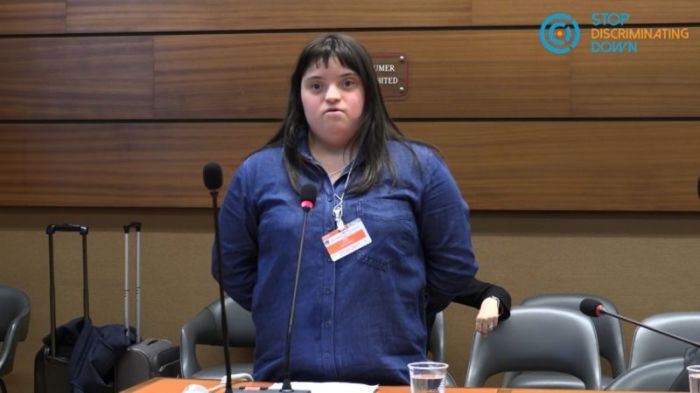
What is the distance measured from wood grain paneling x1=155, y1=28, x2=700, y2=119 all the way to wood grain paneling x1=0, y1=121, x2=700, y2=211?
0.28 feet

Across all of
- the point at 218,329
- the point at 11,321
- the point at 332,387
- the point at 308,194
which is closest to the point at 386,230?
the point at 308,194

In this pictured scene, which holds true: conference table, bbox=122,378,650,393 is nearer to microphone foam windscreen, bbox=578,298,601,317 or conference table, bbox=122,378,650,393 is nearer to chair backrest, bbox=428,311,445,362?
microphone foam windscreen, bbox=578,298,601,317

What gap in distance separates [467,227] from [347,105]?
45 cm

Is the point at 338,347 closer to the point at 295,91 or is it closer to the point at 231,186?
the point at 231,186

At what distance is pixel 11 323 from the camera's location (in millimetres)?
4945

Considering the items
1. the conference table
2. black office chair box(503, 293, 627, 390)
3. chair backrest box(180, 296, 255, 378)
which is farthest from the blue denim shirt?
chair backrest box(180, 296, 255, 378)

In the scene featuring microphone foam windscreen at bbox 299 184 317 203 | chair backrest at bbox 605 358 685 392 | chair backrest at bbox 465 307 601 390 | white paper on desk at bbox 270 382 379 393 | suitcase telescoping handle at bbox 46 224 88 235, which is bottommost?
chair backrest at bbox 465 307 601 390

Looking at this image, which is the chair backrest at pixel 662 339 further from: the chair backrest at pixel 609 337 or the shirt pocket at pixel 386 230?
the shirt pocket at pixel 386 230

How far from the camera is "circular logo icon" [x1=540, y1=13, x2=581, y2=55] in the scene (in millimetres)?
4855

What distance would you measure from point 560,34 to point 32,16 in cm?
285

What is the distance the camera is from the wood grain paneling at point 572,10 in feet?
15.7

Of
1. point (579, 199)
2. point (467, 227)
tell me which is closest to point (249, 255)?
point (467, 227)

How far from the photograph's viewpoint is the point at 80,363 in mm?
4586

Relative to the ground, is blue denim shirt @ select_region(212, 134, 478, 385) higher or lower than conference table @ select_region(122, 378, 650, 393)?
higher
